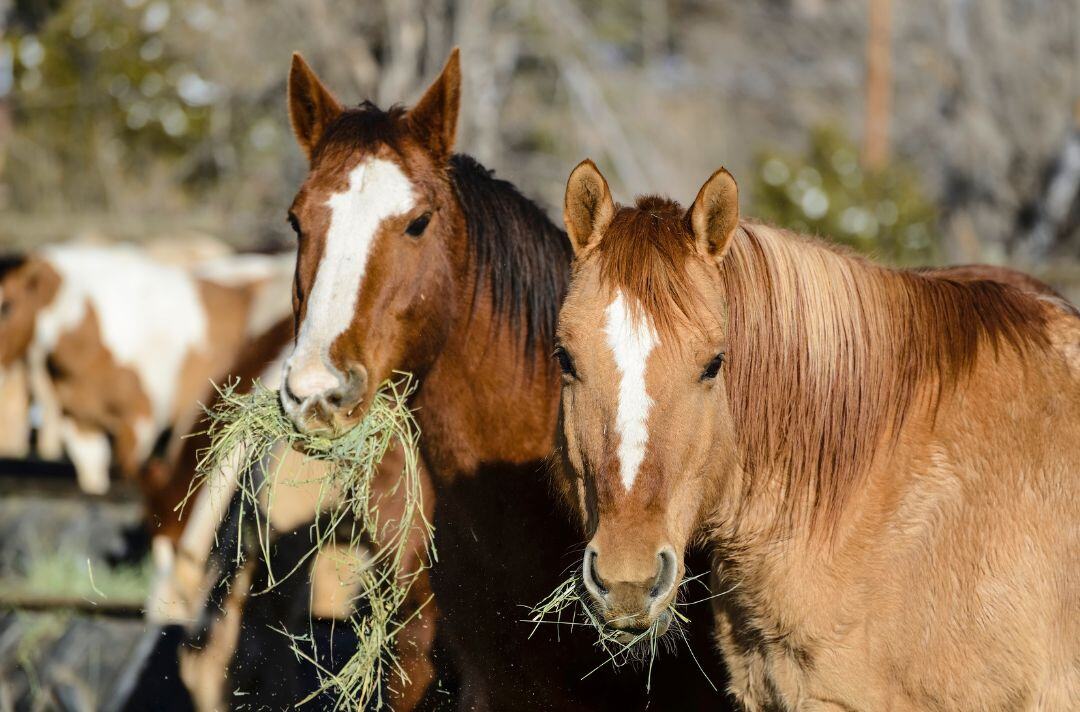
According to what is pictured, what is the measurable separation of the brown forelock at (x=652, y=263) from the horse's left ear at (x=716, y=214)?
0.14 ft

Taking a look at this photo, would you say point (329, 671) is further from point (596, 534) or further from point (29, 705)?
point (29, 705)

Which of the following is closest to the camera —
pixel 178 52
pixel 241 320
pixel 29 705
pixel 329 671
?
pixel 329 671

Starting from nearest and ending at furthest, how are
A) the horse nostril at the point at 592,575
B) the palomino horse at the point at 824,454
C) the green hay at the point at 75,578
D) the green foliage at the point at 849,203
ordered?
the horse nostril at the point at 592,575
the palomino horse at the point at 824,454
the green hay at the point at 75,578
the green foliage at the point at 849,203

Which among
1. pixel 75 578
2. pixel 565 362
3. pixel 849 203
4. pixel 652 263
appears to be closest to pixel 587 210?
pixel 652 263

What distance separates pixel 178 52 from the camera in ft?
43.9

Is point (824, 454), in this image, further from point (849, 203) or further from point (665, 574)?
point (849, 203)

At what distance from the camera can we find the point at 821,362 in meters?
2.92

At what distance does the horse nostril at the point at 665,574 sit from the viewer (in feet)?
7.97

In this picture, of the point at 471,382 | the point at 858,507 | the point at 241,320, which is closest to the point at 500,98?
the point at 241,320

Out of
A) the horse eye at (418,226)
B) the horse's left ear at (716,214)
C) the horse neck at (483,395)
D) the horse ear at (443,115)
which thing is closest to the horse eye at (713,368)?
the horse's left ear at (716,214)

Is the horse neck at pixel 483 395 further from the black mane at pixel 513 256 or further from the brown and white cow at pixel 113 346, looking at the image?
the brown and white cow at pixel 113 346

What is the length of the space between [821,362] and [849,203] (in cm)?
891

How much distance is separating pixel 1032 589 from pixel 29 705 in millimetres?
4339

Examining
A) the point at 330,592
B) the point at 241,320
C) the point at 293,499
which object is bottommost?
the point at 241,320
